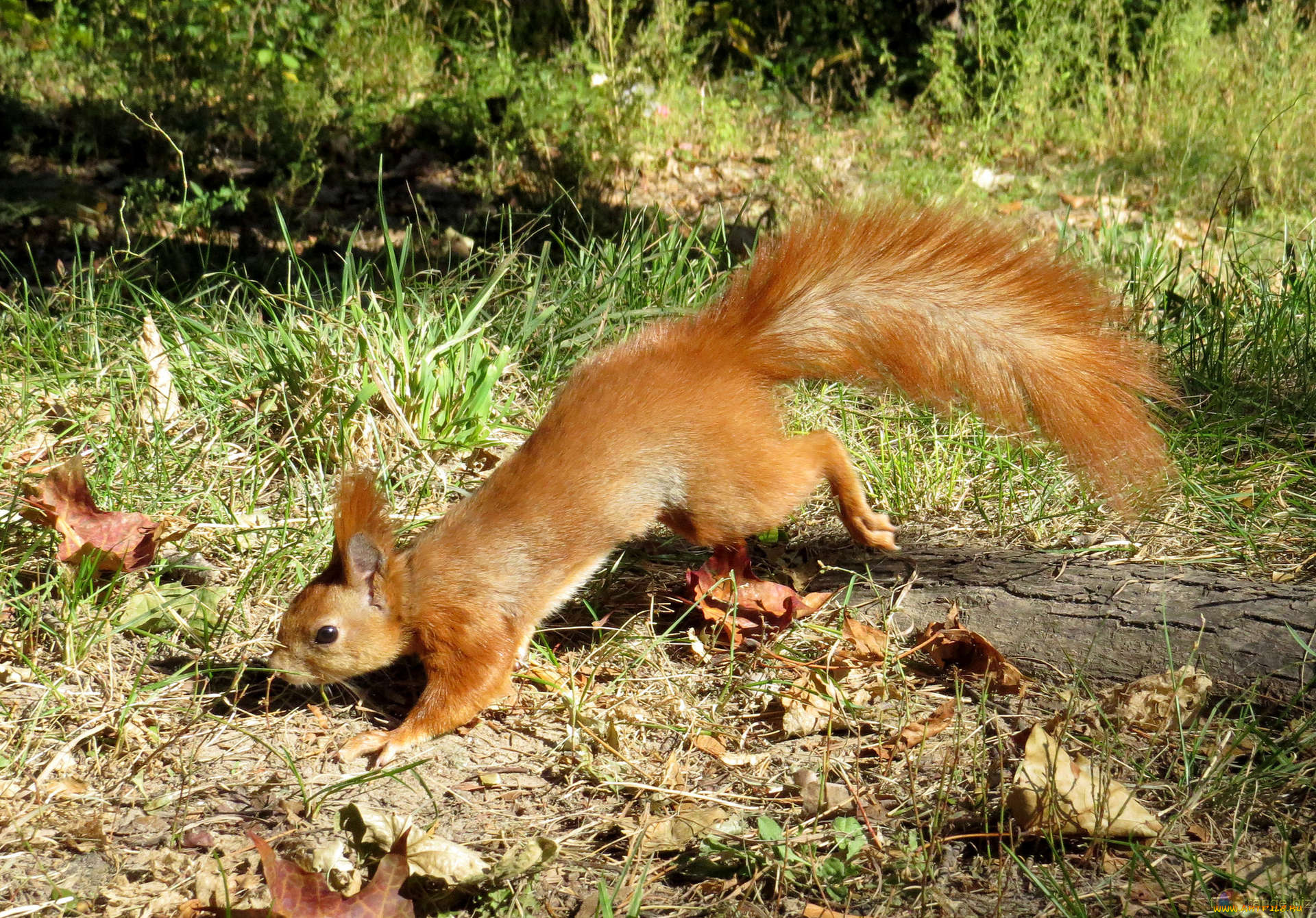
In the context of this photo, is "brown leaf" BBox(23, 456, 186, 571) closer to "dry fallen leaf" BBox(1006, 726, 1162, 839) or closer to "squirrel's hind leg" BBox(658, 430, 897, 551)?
"squirrel's hind leg" BBox(658, 430, 897, 551)

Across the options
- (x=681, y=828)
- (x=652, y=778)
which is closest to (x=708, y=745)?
(x=652, y=778)

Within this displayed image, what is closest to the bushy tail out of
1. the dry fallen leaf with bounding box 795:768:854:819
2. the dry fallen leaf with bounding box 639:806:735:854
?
the dry fallen leaf with bounding box 795:768:854:819

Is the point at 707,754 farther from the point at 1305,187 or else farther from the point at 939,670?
the point at 1305,187

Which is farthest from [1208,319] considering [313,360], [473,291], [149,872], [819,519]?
[149,872]

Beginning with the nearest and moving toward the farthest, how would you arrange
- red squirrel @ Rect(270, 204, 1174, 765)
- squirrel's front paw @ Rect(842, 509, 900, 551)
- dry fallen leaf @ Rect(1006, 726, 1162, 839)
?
dry fallen leaf @ Rect(1006, 726, 1162, 839) → red squirrel @ Rect(270, 204, 1174, 765) → squirrel's front paw @ Rect(842, 509, 900, 551)

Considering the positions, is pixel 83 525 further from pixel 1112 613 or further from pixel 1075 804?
pixel 1112 613

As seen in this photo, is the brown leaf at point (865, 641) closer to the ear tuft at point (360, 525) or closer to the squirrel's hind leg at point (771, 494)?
the squirrel's hind leg at point (771, 494)

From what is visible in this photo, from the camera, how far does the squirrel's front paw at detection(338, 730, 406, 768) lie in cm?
225

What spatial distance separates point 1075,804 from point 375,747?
140 centimetres

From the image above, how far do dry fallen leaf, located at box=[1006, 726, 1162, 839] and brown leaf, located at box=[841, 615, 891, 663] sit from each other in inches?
22.5

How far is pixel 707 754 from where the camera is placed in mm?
2248

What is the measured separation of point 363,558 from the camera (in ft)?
7.73

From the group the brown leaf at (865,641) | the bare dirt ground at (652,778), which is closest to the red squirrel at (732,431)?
the bare dirt ground at (652,778)

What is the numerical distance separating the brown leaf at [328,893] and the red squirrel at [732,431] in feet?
1.95
